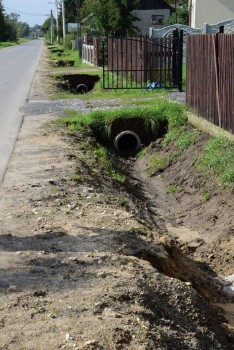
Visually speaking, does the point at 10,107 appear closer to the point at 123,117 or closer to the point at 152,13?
the point at 123,117

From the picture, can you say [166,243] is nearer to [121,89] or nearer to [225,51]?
[225,51]

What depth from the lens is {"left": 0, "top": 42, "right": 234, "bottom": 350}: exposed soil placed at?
476 centimetres

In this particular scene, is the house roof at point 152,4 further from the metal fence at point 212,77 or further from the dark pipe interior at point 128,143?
the dark pipe interior at point 128,143

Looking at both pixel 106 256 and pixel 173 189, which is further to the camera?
pixel 173 189

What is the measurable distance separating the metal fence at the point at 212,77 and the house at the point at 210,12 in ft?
64.3

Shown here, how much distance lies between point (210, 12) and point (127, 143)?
2104cm

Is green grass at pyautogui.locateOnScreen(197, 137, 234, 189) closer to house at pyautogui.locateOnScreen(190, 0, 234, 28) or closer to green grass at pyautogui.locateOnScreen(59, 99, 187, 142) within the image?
green grass at pyautogui.locateOnScreen(59, 99, 187, 142)

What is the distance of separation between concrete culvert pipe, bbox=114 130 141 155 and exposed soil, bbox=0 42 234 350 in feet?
6.62

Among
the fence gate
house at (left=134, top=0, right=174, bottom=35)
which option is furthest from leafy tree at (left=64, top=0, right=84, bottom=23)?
the fence gate

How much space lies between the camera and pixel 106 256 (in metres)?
6.35

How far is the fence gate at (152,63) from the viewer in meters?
20.5

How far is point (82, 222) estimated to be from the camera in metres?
7.64

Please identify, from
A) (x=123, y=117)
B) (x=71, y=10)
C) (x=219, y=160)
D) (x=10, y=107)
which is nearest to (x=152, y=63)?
(x=10, y=107)

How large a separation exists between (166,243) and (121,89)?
13.9m
